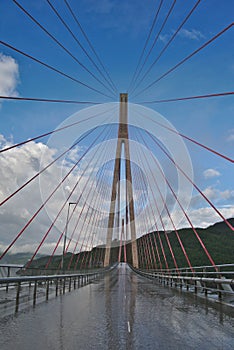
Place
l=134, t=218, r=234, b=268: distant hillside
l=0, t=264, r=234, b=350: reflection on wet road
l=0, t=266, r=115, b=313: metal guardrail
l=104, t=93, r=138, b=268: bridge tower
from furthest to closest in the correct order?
l=134, t=218, r=234, b=268: distant hillside → l=104, t=93, r=138, b=268: bridge tower → l=0, t=266, r=115, b=313: metal guardrail → l=0, t=264, r=234, b=350: reflection on wet road

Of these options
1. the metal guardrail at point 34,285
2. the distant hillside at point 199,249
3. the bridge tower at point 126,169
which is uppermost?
the distant hillside at point 199,249

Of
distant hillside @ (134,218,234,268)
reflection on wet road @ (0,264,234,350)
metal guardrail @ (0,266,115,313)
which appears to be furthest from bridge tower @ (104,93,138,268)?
distant hillside @ (134,218,234,268)

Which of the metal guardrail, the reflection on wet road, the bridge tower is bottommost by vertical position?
the reflection on wet road

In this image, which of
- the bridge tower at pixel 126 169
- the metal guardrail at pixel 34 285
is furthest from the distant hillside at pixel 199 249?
the metal guardrail at pixel 34 285

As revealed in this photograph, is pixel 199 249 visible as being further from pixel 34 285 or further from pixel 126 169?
pixel 34 285

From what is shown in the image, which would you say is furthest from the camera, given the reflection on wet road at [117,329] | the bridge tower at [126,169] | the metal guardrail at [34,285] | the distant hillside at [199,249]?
the distant hillside at [199,249]

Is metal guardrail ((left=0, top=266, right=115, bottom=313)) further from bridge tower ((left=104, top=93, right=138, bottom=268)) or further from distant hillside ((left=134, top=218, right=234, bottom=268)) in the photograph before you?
distant hillside ((left=134, top=218, right=234, bottom=268))

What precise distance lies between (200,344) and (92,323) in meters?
2.69

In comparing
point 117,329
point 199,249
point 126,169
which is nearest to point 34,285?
point 117,329

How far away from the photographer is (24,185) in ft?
56.2

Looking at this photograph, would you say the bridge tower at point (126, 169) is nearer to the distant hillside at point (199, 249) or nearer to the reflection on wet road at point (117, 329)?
the reflection on wet road at point (117, 329)

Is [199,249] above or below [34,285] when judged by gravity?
above

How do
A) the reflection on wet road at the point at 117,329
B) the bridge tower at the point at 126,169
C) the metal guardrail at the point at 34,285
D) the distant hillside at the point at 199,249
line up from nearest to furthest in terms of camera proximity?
the reflection on wet road at the point at 117,329, the metal guardrail at the point at 34,285, the bridge tower at the point at 126,169, the distant hillside at the point at 199,249

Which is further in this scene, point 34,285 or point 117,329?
point 34,285
